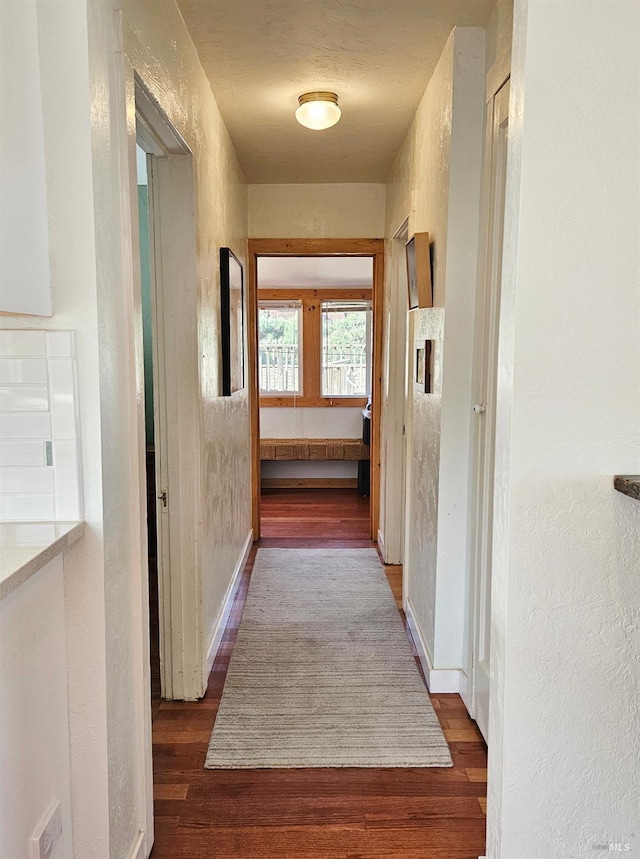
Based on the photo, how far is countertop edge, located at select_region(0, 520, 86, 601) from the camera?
1.01m

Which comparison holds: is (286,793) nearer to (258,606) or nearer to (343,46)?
(258,606)

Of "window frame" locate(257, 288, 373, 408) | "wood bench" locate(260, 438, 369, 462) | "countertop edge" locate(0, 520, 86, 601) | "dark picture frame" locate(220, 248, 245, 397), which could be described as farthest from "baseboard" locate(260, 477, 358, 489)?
"countertop edge" locate(0, 520, 86, 601)

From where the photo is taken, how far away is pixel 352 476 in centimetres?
663

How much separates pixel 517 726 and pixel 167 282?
183cm

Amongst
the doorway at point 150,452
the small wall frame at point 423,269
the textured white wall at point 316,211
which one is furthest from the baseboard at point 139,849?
the textured white wall at point 316,211

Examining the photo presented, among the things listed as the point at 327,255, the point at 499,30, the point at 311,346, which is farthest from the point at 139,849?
the point at 311,346

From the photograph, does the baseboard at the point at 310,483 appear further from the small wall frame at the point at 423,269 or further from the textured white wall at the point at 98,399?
the textured white wall at the point at 98,399

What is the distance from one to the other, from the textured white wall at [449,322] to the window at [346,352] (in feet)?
13.2

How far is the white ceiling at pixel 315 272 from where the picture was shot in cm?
546

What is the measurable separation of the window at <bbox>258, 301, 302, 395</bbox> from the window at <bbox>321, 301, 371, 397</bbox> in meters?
0.31

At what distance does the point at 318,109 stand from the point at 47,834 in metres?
2.70

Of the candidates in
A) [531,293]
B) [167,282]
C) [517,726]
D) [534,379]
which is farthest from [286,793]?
[167,282]

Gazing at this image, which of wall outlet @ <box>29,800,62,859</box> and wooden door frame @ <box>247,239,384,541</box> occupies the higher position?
wooden door frame @ <box>247,239,384,541</box>

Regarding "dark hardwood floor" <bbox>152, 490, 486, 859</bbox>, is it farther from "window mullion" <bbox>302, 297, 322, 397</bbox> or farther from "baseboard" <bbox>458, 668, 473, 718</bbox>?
"window mullion" <bbox>302, 297, 322, 397</bbox>
